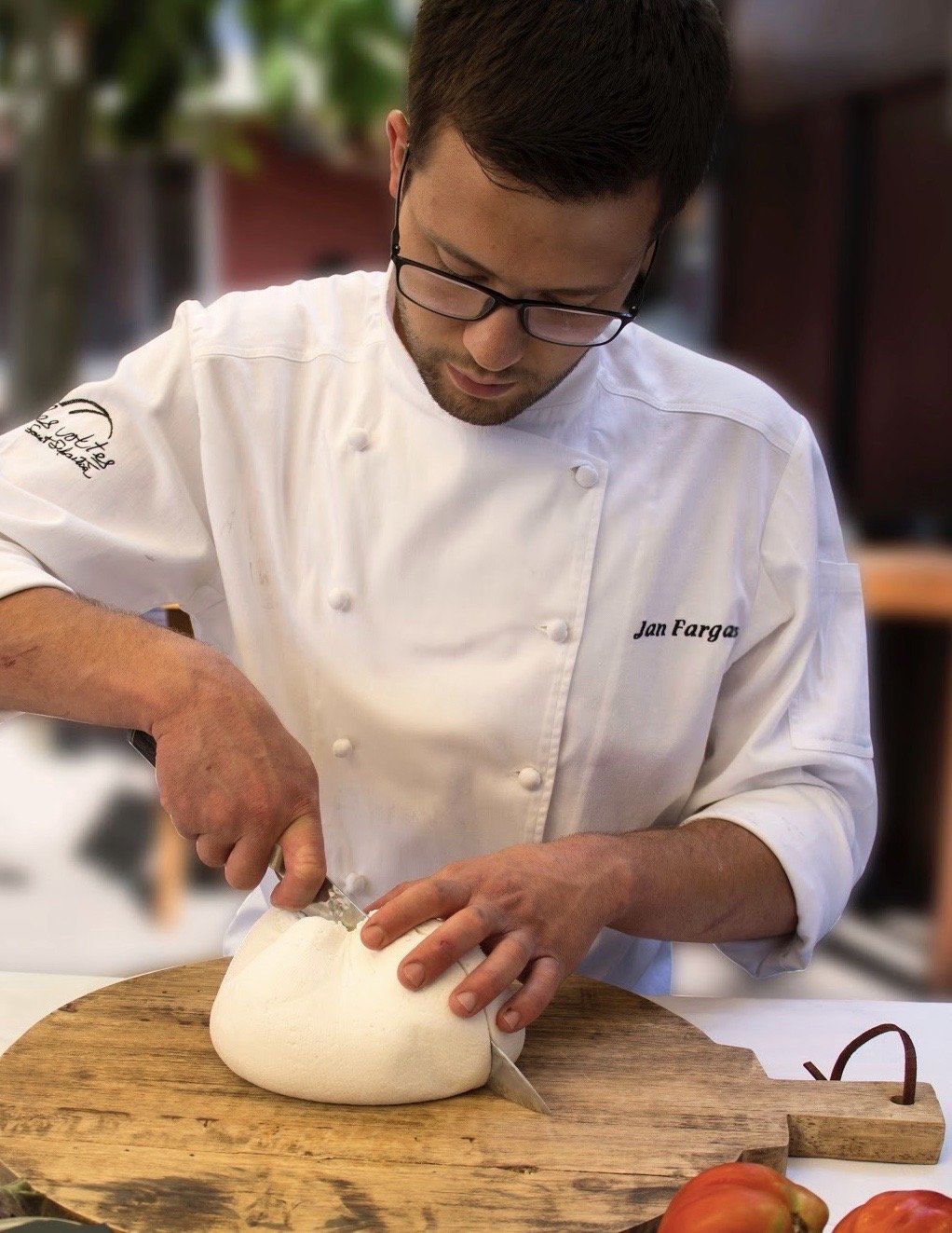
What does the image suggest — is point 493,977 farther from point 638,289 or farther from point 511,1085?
point 638,289

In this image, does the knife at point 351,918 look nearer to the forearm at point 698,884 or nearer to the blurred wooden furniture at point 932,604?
the forearm at point 698,884

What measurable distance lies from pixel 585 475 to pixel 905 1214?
91 cm

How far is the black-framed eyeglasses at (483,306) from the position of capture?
4.51ft

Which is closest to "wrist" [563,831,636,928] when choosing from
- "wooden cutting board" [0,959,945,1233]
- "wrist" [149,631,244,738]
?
"wooden cutting board" [0,959,945,1233]

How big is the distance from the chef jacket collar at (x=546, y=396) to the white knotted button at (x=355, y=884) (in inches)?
21.2

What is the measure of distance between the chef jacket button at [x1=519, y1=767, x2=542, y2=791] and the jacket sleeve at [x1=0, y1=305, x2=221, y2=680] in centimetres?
46

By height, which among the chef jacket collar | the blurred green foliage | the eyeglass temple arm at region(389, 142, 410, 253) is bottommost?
the chef jacket collar

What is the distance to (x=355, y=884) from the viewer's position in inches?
64.0

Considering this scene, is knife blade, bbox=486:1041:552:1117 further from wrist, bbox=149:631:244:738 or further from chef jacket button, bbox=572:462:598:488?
chef jacket button, bbox=572:462:598:488

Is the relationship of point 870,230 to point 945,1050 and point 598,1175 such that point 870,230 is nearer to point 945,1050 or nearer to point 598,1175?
point 945,1050

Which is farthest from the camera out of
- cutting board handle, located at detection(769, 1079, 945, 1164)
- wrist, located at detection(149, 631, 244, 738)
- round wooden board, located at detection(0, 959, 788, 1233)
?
wrist, located at detection(149, 631, 244, 738)

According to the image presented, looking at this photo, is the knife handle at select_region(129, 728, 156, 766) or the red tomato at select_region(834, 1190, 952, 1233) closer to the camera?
the red tomato at select_region(834, 1190, 952, 1233)

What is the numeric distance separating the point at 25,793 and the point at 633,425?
13.6ft

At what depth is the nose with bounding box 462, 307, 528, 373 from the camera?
4.51 feet
